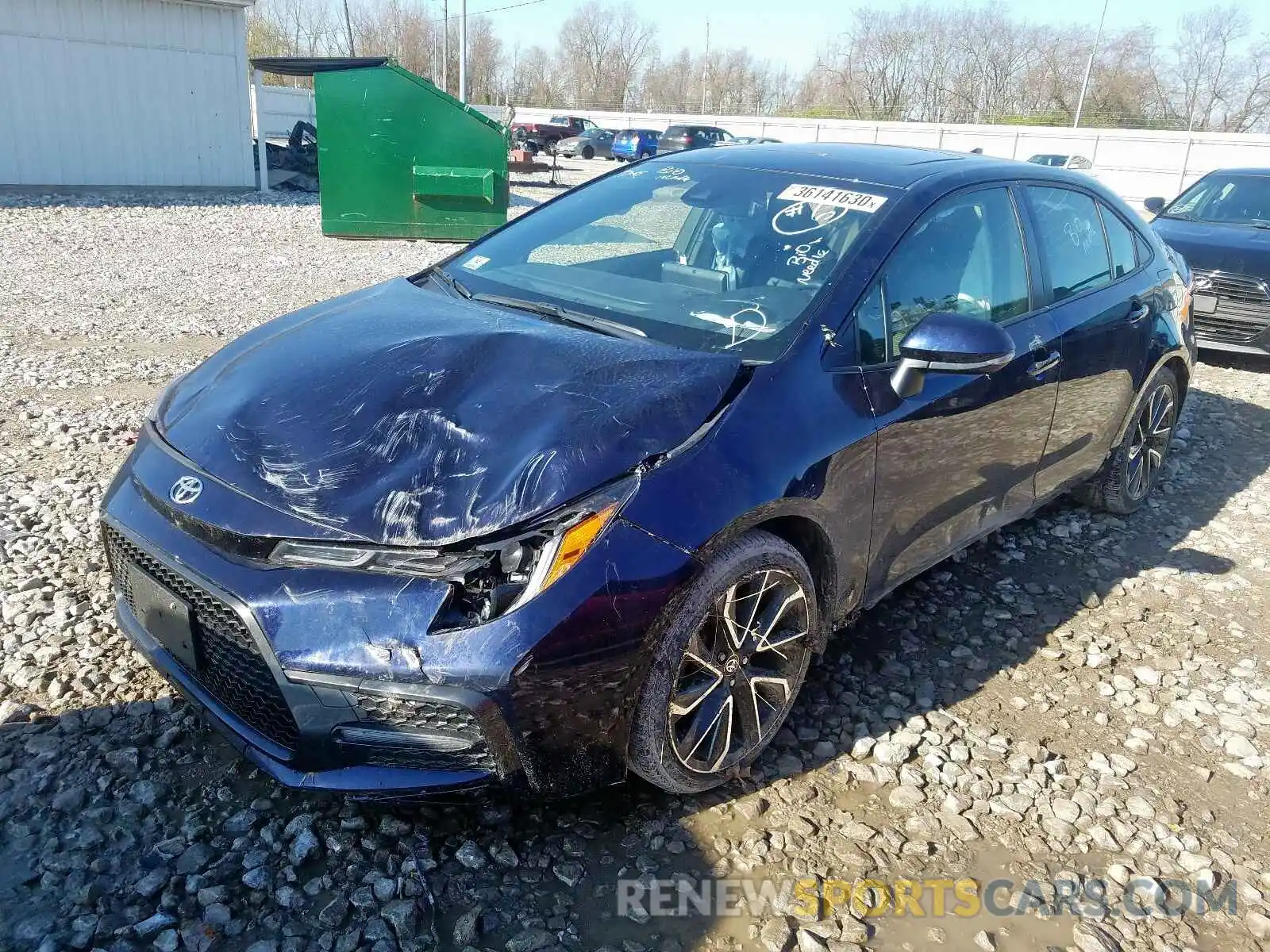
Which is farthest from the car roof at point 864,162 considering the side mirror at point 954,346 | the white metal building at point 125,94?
the white metal building at point 125,94

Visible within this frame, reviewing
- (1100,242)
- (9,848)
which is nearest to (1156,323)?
(1100,242)

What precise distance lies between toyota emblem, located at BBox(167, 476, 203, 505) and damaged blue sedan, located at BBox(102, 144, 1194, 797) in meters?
0.01

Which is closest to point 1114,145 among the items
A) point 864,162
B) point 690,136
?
point 690,136

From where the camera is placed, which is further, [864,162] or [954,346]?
[864,162]

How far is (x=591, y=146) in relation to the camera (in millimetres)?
38531

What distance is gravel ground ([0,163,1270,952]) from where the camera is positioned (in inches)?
86.4

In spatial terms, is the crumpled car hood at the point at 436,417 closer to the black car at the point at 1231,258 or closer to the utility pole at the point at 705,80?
the black car at the point at 1231,258

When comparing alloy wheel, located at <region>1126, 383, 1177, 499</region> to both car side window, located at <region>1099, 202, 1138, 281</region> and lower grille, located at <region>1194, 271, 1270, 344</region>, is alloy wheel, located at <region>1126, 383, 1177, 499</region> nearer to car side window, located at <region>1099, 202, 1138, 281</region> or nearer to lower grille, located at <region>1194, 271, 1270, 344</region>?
car side window, located at <region>1099, 202, 1138, 281</region>

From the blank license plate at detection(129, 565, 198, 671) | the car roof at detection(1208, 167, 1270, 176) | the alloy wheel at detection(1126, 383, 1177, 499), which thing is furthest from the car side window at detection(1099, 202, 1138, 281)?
the car roof at detection(1208, 167, 1270, 176)

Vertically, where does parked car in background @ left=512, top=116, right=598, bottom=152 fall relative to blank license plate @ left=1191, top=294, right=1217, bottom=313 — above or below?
above

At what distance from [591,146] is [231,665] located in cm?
3896

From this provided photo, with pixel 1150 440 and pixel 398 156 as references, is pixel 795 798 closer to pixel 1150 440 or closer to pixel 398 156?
pixel 1150 440

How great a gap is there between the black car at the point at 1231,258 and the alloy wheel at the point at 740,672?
6.37 m

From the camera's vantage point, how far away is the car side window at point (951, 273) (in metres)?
2.90
